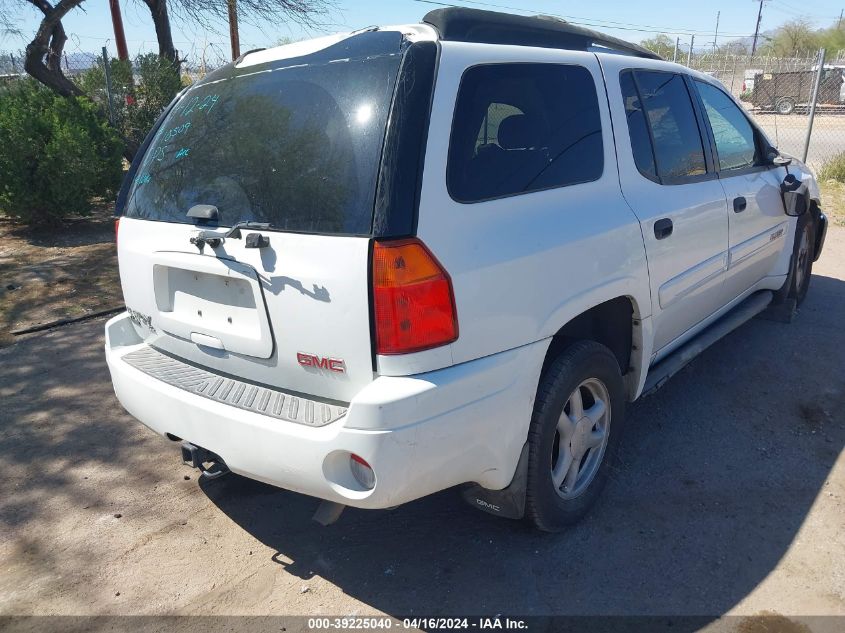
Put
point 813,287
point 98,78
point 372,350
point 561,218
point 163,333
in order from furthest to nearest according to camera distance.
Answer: point 98,78
point 813,287
point 163,333
point 561,218
point 372,350

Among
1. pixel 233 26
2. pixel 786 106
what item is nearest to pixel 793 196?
pixel 233 26

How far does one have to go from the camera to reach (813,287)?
6.47 metres

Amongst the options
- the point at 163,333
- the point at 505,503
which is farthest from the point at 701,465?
the point at 163,333

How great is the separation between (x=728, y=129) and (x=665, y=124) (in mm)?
943

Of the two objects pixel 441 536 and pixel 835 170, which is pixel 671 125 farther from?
pixel 835 170

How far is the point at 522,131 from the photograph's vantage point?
273cm

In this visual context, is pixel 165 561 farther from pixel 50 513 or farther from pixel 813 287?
pixel 813 287

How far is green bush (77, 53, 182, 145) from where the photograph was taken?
1077 centimetres

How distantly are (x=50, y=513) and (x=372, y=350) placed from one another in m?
2.08

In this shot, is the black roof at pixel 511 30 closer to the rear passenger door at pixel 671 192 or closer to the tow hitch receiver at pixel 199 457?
the rear passenger door at pixel 671 192

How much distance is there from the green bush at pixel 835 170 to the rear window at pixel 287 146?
11212 mm

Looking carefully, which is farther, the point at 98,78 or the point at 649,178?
the point at 98,78

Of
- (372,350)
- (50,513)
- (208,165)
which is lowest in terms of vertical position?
(50,513)

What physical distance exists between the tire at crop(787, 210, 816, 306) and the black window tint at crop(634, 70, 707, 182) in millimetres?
1910
